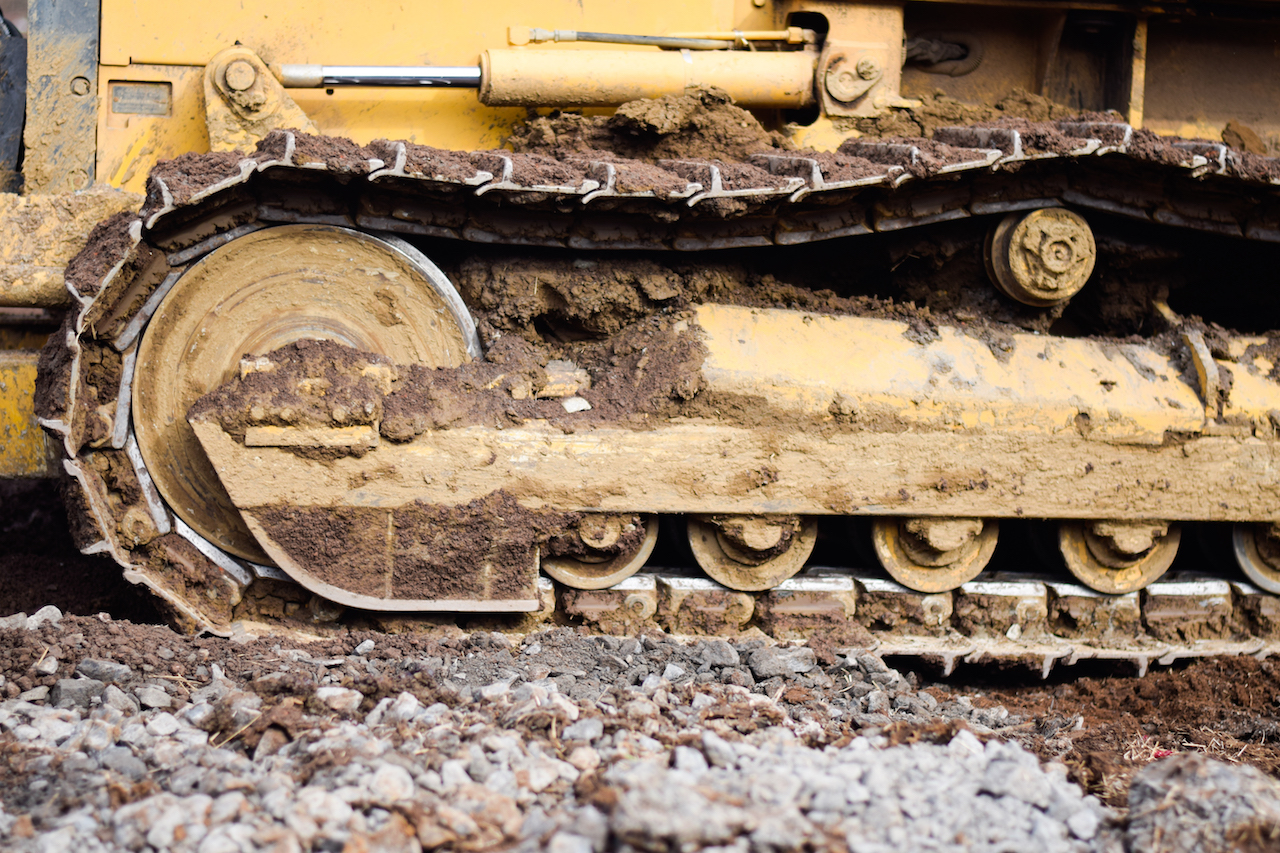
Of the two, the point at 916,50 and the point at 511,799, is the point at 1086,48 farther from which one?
the point at 511,799

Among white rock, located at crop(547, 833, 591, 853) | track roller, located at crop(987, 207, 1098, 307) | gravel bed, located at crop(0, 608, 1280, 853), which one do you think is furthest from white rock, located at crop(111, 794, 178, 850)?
track roller, located at crop(987, 207, 1098, 307)

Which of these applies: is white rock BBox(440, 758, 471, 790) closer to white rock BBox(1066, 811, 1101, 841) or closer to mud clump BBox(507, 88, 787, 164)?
white rock BBox(1066, 811, 1101, 841)

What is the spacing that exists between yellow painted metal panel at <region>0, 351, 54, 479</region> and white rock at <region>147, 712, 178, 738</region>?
1.30 metres

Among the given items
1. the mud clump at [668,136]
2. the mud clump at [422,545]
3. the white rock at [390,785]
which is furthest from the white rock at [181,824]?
the mud clump at [668,136]

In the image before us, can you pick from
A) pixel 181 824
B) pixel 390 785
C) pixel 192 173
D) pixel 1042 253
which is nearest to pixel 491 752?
pixel 390 785

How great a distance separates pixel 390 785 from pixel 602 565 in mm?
1397

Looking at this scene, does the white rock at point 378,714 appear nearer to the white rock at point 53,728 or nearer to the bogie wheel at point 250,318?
the white rock at point 53,728

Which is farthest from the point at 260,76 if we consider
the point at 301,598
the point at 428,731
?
the point at 428,731

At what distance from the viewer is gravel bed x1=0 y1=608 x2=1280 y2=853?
1833mm

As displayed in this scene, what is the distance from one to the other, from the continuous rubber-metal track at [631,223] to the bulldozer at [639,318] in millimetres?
13

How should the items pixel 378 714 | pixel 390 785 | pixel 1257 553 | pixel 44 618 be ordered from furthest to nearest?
pixel 1257 553, pixel 44 618, pixel 378 714, pixel 390 785

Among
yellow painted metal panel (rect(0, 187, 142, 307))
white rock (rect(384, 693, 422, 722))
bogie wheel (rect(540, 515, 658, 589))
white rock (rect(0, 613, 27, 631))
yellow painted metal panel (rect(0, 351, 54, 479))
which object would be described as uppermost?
yellow painted metal panel (rect(0, 187, 142, 307))

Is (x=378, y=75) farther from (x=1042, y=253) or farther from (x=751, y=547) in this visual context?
(x=1042, y=253)

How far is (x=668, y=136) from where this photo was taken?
132 inches
